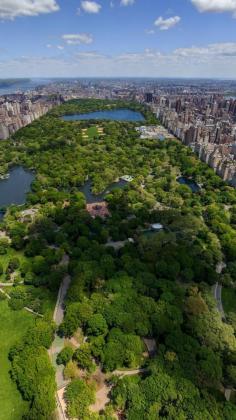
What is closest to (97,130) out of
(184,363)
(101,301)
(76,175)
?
(76,175)

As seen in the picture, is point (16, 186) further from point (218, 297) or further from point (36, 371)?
point (218, 297)

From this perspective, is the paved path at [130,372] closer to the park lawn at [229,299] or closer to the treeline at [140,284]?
the treeline at [140,284]

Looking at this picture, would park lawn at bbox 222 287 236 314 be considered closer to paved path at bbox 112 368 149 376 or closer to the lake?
paved path at bbox 112 368 149 376

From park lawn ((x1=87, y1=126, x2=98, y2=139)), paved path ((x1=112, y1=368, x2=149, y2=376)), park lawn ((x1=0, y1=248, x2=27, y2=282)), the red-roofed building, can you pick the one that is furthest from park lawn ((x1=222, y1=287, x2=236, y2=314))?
park lawn ((x1=87, y1=126, x2=98, y2=139))

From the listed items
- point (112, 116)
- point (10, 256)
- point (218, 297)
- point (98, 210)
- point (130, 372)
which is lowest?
point (130, 372)

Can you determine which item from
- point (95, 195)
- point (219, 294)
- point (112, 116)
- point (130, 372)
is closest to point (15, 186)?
point (95, 195)
